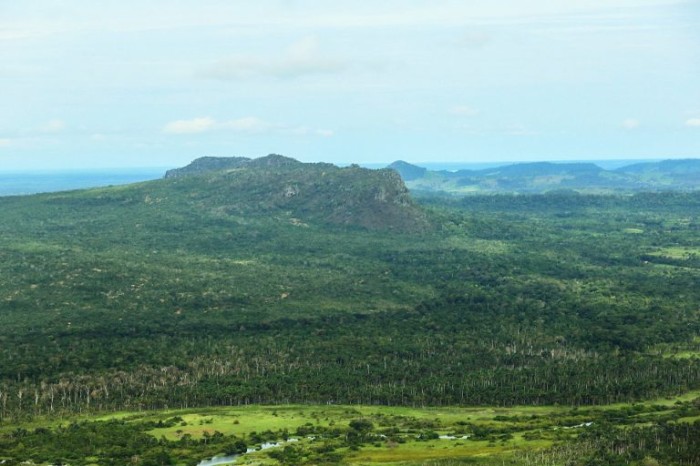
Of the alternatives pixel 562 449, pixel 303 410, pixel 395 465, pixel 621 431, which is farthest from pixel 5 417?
pixel 621 431

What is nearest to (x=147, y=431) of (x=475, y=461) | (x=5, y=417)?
(x=5, y=417)

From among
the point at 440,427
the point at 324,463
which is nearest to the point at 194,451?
the point at 324,463

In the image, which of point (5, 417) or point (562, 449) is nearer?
point (562, 449)

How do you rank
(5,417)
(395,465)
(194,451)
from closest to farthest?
(395,465), (194,451), (5,417)

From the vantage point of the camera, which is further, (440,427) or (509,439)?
(440,427)

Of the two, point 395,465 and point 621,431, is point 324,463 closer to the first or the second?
point 395,465

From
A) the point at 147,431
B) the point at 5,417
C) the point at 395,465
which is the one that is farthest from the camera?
the point at 5,417

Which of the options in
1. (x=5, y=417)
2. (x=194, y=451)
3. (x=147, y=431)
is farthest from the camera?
(x=5, y=417)

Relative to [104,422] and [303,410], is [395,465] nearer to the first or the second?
[303,410]

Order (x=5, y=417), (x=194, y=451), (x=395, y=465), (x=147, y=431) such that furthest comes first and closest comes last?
(x=5, y=417) → (x=147, y=431) → (x=194, y=451) → (x=395, y=465)
